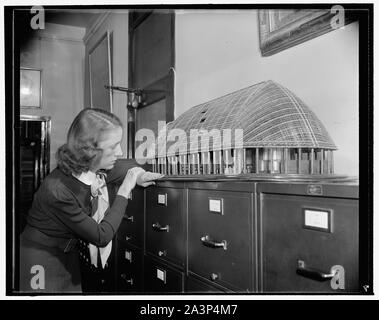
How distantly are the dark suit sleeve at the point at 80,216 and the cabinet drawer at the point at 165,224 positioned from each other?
0.50 feet

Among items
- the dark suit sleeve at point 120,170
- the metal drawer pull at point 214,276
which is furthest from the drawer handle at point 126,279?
the metal drawer pull at point 214,276

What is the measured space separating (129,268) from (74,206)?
536 mm

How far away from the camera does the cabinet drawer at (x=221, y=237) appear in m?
1.16

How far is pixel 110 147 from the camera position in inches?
66.3

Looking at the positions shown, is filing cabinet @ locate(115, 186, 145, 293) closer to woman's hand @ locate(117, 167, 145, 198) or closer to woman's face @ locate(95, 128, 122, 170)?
woman's hand @ locate(117, 167, 145, 198)

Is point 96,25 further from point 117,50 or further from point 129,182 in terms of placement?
point 129,182

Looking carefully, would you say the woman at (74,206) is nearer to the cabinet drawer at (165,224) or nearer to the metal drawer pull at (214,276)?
the cabinet drawer at (165,224)

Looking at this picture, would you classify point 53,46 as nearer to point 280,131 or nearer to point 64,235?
point 64,235

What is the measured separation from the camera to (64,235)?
5.19 ft

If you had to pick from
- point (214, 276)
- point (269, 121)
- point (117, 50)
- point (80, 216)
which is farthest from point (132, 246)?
point (117, 50)

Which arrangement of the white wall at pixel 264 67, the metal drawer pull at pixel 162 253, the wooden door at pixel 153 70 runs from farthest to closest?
1. the wooden door at pixel 153 70
2. the metal drawer pull at pixel 162 253
3. the white wall at pixel 264 67

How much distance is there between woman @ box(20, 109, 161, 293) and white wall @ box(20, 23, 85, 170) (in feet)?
0.27

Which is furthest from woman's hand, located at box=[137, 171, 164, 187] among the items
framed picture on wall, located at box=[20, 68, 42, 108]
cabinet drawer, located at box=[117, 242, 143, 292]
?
framed picture on wall, located at box=[20, 68, 42, 108]
